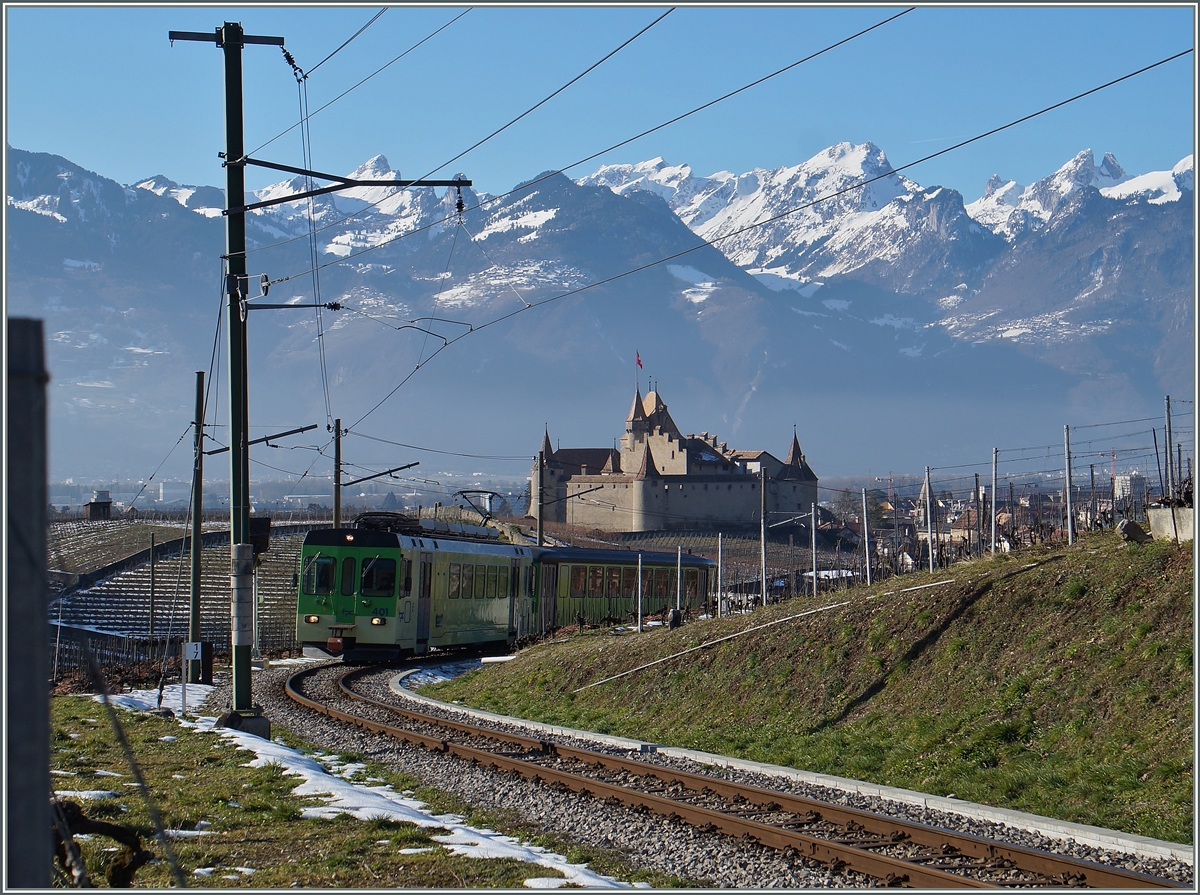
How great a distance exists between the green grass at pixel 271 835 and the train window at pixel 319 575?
13.9 metres

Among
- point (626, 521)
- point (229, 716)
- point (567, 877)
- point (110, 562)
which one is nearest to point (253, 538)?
point (229, 716)

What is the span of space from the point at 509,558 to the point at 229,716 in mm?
17256

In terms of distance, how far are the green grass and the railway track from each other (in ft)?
3.63

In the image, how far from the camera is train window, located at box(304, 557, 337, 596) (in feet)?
88.6

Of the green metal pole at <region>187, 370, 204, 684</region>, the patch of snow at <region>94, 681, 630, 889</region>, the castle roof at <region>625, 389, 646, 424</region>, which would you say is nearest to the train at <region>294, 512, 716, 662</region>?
the green metal pole at <region>187, 370, 204, 684</region>

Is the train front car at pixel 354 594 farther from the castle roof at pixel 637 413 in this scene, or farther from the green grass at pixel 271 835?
the castle roof at pixel 637 413

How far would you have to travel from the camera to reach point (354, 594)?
87.8ft

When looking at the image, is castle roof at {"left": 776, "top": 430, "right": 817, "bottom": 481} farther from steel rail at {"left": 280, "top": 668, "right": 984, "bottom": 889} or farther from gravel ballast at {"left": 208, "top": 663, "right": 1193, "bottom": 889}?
steel rail at {"left": 280, "top": 668, "right": 984, "bottom": 889}

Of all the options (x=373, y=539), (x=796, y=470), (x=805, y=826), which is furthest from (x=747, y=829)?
(x=796, y=470)

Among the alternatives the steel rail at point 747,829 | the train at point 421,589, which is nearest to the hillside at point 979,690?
the steel rail at point 747,829

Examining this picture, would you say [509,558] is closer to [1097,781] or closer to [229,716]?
[229,716]

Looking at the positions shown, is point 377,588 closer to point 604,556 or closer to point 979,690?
point 604,556

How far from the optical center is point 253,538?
17875 mm

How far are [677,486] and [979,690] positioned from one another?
15733 cm
